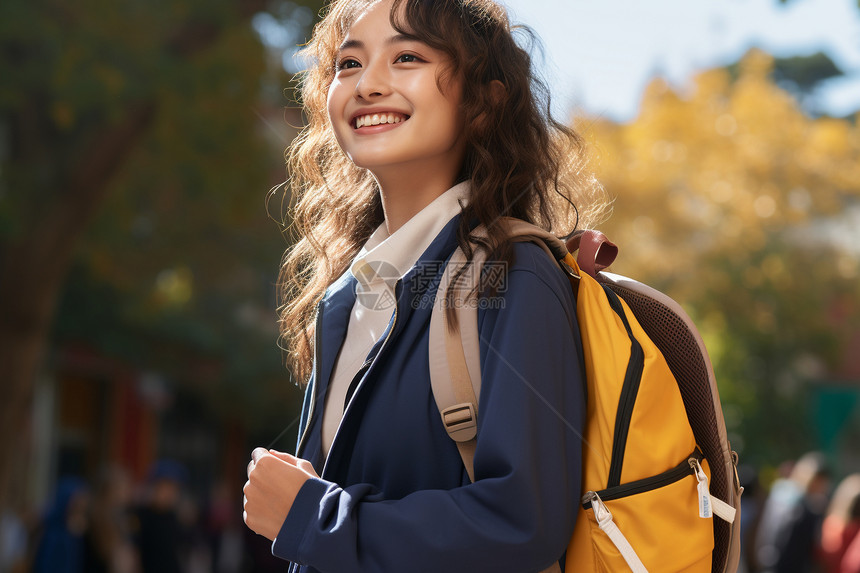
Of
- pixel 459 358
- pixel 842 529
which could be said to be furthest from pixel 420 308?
pixel 842 529

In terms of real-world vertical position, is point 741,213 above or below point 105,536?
above

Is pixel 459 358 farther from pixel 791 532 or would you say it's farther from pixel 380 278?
pixel 791 532

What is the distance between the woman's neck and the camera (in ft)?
6.68

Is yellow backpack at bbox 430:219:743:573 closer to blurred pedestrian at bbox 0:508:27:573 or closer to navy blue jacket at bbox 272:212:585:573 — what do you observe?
navy blue jacket at bbox 272:212:585:573

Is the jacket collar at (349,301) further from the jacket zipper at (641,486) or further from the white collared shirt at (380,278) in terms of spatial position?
the jacket zipper at (641,486)

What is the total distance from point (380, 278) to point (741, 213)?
1977cm

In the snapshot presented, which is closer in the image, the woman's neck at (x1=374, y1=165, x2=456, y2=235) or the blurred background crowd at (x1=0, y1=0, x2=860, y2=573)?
the woman's neck at (x1=374, y1=165, x2=456, y2=235)

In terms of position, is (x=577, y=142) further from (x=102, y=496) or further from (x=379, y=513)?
(x=102, y=496)

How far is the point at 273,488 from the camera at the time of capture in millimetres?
1703

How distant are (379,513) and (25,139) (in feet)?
32.0

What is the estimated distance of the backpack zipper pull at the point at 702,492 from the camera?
1662 millimetres

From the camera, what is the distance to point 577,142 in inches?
85.7

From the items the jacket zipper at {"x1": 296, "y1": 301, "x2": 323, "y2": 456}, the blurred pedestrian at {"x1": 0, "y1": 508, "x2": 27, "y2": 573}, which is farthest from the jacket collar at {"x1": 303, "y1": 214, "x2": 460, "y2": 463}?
the blurred pedestrian at {"x1": 0, "y1": 508, "x2": 27, "y2": 573}

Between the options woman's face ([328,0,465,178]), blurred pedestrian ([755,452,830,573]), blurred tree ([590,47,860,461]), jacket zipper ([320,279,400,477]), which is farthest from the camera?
blurred tree ([590,47,860,461])
